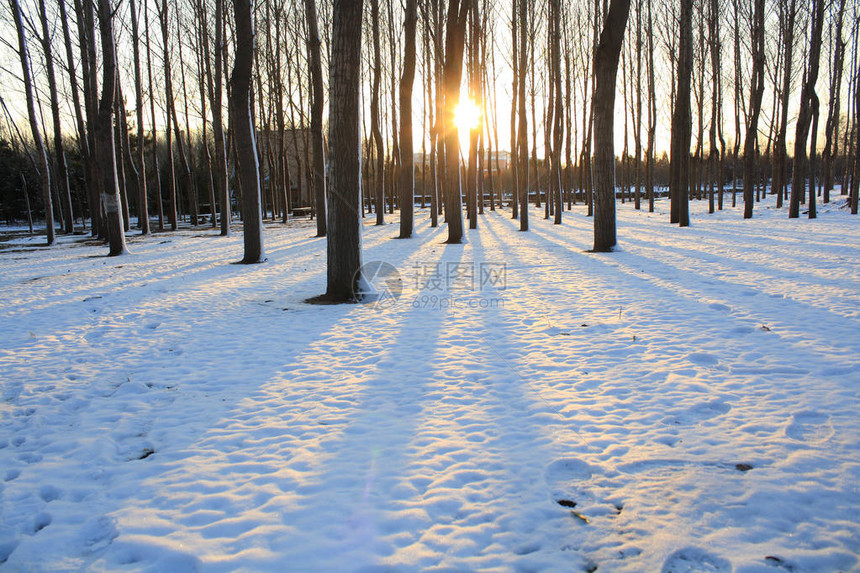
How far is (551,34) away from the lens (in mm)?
19609

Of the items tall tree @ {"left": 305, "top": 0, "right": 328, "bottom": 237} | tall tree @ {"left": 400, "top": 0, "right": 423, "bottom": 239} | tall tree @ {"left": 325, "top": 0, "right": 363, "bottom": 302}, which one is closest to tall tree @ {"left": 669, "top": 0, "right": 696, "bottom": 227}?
tall tree @ {"left": 400, "top": 0, "right": 423, "bottom": 239}

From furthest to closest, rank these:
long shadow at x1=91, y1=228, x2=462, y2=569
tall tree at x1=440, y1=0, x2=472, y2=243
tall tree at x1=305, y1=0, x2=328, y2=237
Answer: tall tree at x1=305, y1=0, x2=328, y2=237
tall tree at x1=440, y1=0, x2=472, y2=243
long shadow at x1=91, y1=228, x2=462, y2=569

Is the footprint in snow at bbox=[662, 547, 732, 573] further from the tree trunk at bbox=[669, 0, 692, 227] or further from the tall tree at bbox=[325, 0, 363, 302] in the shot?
the tree trunk at bbox=[669, 0, 692, 227]

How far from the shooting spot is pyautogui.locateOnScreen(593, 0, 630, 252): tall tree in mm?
9242

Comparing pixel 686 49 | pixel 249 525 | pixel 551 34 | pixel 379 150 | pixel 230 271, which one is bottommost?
pixel 249 525

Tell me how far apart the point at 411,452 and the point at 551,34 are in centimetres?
2120

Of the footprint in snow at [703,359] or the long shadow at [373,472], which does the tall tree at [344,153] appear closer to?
the long shadow at [373,472]

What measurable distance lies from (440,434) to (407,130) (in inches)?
503

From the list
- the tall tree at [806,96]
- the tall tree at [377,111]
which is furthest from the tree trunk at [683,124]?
the tall tree at [377,111]

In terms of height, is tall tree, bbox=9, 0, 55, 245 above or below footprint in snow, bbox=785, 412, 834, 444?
above

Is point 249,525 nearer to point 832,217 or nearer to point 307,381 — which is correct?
point 307,381

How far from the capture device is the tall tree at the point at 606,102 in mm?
9242

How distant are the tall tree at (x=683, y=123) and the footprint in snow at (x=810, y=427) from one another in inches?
569

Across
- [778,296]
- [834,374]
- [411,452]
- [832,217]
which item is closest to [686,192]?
[832,217]
